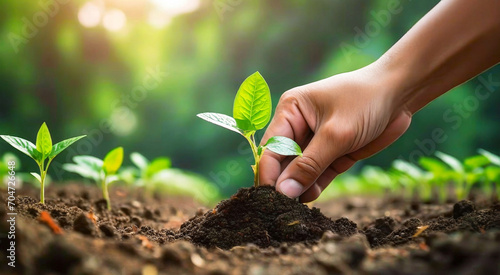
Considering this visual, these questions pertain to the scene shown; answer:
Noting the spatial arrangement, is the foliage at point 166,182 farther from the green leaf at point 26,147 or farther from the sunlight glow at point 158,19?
the sunlight glow at point 158,19

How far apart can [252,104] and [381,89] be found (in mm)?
547

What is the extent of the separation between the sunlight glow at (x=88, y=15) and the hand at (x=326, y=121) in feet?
15.3

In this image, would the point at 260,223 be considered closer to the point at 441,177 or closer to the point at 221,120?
the point at 221,120

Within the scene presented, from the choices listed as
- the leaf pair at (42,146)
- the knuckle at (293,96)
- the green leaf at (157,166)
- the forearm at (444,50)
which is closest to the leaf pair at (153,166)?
the green leaf at (157,166)

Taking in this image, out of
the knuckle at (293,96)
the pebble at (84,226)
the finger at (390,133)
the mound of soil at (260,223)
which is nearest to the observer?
the pebble at (84,226)


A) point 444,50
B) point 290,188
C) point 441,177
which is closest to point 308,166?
point 290,188

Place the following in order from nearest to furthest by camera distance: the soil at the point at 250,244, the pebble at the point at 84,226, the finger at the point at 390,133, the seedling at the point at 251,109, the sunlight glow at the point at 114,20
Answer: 1. the soil at the point at 250,244
2. the pebble at the point at 84,226
3. the seedling at the point at 251,109
4. the finger at the point at 390,133
5. the sunlight glow at the point at 114,20

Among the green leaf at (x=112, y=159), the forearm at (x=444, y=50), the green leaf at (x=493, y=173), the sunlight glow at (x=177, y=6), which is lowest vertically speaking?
the green leaf at (x=493, y=173)

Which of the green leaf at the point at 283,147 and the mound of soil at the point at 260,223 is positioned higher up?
the green leaf at the point at 283,147

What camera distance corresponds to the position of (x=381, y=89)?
4.80 feet

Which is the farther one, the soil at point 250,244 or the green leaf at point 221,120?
the green leaf at point 221,120

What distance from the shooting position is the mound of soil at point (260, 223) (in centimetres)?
114

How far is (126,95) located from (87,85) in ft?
1.92

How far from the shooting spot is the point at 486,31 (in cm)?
136
